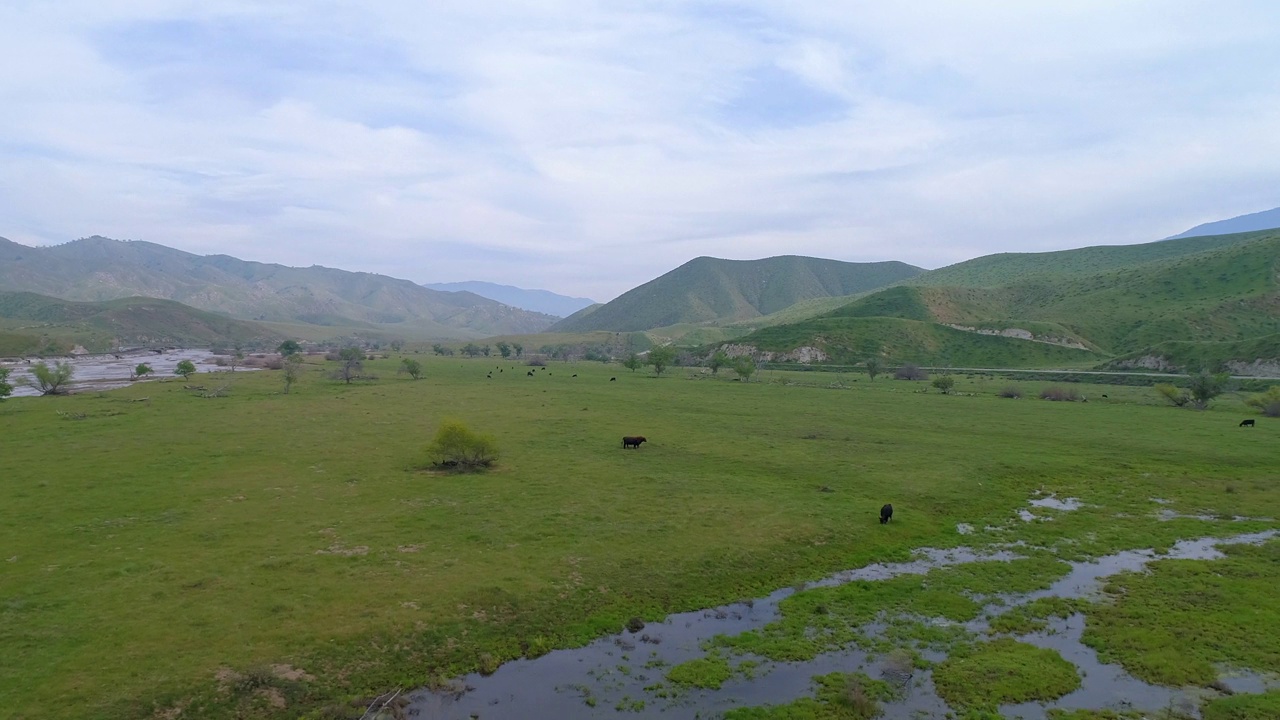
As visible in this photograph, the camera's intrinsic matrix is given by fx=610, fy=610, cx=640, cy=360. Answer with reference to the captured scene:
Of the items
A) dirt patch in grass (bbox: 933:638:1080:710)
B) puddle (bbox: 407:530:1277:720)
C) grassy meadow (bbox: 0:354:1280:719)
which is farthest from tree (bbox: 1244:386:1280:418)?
dirt patch in grass (bbox: 933:638:1080:710)

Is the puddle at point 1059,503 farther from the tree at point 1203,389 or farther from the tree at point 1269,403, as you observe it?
the tree at point 1203,389

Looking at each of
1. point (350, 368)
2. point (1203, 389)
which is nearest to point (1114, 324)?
point (1203, 389)

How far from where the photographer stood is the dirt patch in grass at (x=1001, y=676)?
15.1 metres

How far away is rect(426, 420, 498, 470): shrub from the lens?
120ft

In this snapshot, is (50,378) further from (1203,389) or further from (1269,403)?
(1269,403)

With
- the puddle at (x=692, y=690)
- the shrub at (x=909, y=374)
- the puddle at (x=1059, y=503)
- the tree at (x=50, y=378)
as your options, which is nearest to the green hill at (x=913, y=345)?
the shrub at (x=909, y=374)

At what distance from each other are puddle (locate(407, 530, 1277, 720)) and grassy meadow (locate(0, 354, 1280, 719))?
39.4 inches

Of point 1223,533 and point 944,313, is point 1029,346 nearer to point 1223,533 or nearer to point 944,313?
point 944,313

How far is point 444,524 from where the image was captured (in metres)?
26.6

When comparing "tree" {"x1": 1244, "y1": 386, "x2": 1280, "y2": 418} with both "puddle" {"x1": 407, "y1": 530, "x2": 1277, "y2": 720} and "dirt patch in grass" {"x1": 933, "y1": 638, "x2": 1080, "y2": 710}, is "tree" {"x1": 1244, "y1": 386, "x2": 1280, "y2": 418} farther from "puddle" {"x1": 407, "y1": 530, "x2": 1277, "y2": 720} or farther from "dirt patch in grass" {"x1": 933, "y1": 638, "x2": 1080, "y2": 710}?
"dirt patch in grass" {"x1": 933, "y1": 638, "x2": 1080, "y2": 710}

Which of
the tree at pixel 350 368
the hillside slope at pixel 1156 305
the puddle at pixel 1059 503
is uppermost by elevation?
the hillside slope at pixel 1156 305

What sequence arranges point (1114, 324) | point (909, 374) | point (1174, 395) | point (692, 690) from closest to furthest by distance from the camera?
point (692, 690)
point (1174, 395)
point (909, 374)
point (1114, 324)

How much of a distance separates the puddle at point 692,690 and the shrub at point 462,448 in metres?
20.3

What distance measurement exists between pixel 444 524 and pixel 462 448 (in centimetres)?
1041
